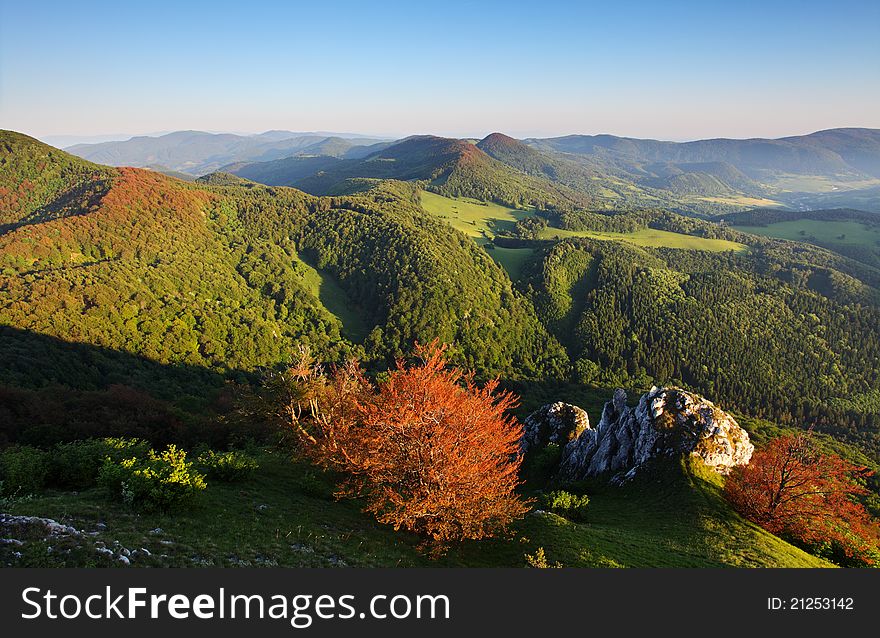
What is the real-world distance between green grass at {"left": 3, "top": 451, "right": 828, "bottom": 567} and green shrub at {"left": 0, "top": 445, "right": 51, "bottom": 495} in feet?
4.07

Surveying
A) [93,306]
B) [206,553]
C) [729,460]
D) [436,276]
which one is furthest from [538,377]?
[206,553]

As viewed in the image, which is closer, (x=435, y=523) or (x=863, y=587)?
(x=863, y=587)

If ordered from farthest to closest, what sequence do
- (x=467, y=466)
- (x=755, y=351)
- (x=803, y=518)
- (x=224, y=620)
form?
(x=755, y=351) < (x=803, y=518) < (x=467, y=466) < (x=224, y=620)

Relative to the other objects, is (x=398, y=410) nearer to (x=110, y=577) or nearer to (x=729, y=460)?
(x=110, y=577)

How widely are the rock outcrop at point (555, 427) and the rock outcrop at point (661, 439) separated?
5.80 meters

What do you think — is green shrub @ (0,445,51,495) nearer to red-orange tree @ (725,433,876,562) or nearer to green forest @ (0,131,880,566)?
green forest @ (0,131,880,566)

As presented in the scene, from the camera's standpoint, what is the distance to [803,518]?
105ft

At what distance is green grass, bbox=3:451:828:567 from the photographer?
18.2 meters

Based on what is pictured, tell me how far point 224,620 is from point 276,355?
143 meters

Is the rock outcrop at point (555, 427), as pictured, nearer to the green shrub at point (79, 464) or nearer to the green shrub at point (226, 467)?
the green shrub at point (226, 467)

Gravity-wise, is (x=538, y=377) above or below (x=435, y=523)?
below

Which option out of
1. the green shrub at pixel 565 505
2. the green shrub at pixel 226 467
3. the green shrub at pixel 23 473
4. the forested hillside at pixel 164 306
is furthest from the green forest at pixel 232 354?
the green shrub at pixel 23 473

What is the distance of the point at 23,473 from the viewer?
2252 centimetres

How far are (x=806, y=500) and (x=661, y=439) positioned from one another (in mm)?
11718
